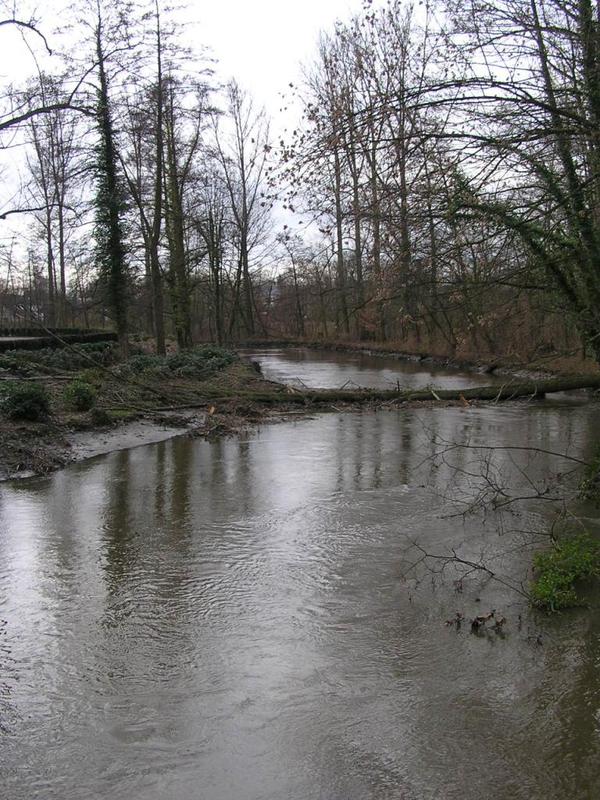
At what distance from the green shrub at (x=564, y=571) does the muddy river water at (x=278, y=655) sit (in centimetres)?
21

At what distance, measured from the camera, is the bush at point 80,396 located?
14.1 meters

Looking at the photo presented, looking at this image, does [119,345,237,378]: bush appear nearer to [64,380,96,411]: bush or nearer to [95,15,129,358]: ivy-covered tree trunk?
[95,15,129,358]: ivy-covered tree trunk

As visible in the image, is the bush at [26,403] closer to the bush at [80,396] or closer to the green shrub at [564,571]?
the bush at [80,396]

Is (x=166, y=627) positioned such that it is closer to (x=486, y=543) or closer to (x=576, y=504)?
(x=486, y=543)

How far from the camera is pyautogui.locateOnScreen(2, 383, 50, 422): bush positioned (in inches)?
484

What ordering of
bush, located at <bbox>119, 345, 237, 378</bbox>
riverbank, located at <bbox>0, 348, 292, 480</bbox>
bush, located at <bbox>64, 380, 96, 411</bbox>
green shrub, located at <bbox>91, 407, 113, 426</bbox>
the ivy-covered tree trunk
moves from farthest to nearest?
the ivy-covered tree trunk → bush, located at <bbox>119, 345, 237, 378</bbox> → bush, located at <bbox>64, 380, 96, 411</bbox> → green shrub, located at <bbox>91, 407, 113, 426</bbox> → riverbank, located at <bbox>0, 348, 292, 480</bbox>

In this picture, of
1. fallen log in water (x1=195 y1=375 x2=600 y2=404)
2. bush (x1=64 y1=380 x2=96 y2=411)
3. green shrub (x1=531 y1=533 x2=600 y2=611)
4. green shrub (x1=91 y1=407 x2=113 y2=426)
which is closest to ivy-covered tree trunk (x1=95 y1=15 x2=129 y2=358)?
fallen log in water (x1=195 y1=375 x2=600 y2=404)

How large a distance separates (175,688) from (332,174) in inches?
181

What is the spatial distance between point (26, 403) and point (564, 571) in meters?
9.64

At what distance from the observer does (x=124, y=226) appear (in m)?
24.8

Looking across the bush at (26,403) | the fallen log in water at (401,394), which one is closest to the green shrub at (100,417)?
the bush at (26,403)

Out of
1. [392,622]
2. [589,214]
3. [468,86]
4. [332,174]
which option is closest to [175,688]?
[392,622]

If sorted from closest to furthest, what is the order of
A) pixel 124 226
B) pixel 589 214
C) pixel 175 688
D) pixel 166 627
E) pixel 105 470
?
pixel 175 688 < pixel 166 627 < pixel 589 214 < pixel 105 470 < pixel 124 226

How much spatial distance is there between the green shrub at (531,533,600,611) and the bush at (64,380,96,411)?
34.0 feet
